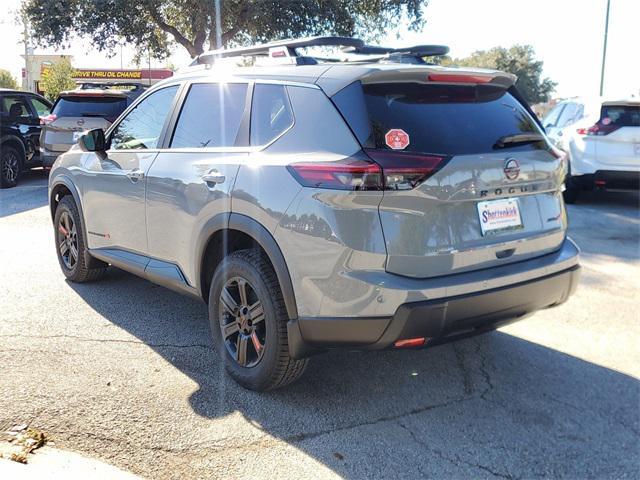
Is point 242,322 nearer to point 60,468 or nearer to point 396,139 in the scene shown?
point 60,468

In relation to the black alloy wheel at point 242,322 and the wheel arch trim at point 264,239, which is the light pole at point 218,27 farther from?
the black alloy wheel at point 242,322

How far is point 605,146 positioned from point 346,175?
7.88 m

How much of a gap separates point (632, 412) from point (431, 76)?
6.96 feet

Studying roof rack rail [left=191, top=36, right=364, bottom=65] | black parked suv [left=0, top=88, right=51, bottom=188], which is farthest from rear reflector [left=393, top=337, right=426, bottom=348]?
black parked suv [left=0, top=88, right=51, bottom=188]

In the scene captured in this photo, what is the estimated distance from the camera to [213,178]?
3.75 meters

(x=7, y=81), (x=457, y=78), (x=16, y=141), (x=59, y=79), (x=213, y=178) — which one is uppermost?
(x=7, y=81)

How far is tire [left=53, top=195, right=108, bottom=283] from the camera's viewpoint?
5.47m

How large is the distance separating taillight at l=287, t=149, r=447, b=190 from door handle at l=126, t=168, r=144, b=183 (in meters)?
1.90

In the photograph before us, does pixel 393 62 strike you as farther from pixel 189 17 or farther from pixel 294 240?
pixel 189 17

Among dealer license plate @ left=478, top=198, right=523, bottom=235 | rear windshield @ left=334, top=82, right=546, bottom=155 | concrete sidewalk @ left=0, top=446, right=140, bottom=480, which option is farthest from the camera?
dealer license plate @ left=478, top=198, right=523, bottom=235

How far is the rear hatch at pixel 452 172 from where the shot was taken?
3.02 meters

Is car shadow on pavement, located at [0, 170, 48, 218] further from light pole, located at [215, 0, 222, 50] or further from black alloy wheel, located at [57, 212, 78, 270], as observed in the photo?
light pole, located at [215, 0, 222, 50]

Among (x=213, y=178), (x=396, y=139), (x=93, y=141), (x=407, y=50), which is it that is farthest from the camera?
(x=93, y=141)

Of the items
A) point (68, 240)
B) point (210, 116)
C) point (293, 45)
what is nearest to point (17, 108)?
point (68, 240)
